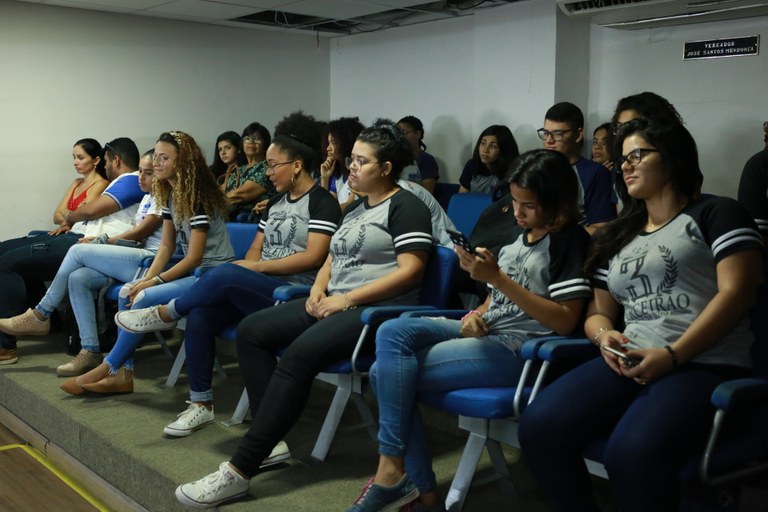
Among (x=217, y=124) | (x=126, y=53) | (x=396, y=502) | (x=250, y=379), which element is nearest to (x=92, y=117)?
(x=126, y=53)

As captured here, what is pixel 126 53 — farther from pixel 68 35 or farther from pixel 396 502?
pixel 396 502

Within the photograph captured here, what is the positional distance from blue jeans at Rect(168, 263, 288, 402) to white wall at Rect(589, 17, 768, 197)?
274 cm

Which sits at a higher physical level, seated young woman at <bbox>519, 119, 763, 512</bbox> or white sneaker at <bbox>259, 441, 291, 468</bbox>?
seated young woman at <bbox>519, 119, 763, 512</bbox>

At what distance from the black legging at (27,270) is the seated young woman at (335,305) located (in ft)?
6.50

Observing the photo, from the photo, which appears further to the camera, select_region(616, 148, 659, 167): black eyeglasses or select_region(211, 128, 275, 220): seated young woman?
select_region(211, 128, 275, 220): seated young woman

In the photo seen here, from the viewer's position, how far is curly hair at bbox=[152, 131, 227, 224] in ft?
11.9

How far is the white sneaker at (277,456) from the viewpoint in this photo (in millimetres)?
2707

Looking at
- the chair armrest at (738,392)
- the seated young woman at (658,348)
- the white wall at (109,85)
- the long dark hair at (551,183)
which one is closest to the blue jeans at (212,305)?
the long dark hair at (551,183)

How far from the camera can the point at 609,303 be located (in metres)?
2.20

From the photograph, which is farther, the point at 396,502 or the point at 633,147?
the point at 396,502

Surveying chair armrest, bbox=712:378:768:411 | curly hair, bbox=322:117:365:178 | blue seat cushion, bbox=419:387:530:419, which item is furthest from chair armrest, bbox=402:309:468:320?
curly hair, bbox=322:117:365:178

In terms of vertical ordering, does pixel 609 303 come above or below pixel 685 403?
above

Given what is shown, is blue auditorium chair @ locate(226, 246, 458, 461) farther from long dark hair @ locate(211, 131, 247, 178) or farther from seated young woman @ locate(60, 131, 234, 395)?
long dark hair @ locate(211, 131, 247, 178)

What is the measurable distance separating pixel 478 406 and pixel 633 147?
2.48ft
